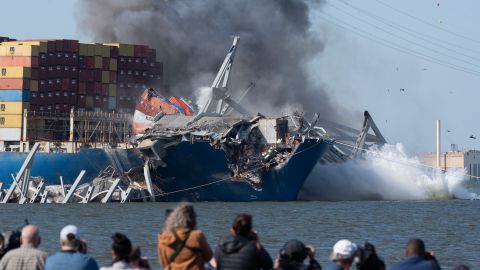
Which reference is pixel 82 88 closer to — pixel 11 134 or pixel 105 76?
pixel 105 76

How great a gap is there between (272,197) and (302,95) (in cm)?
4156

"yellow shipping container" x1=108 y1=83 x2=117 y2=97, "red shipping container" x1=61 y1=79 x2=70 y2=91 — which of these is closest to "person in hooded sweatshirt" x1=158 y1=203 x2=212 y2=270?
"red shipping container" x1=61 y1=79 x2=70 y2=91

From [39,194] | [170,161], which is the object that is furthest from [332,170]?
[39,194]

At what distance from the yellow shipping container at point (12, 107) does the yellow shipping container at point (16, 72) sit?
2060 mm

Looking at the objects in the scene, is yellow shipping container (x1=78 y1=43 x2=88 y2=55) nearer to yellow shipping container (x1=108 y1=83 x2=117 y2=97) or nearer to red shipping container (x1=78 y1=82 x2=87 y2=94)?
red shipping container (x1=78 y1=82 x2=87 y2=94)

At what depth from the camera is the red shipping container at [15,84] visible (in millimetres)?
99438

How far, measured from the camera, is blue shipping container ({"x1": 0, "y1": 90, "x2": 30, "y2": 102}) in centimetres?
9956

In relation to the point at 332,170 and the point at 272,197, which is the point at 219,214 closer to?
the point at 272,197

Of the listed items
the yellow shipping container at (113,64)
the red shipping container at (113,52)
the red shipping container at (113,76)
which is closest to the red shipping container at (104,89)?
the red shipping container at (113,76)

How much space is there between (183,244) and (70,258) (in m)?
1.53

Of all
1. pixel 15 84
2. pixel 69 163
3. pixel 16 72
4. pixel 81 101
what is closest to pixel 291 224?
pixel 69 163

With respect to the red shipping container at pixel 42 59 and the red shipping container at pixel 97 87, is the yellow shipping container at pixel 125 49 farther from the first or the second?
the red shipping container at pixel 42 59

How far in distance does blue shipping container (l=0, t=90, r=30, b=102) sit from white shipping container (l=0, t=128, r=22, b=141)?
237 cm

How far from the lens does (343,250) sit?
57.5 ft
